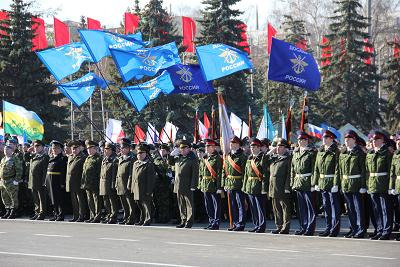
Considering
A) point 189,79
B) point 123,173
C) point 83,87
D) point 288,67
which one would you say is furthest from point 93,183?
point 288,67

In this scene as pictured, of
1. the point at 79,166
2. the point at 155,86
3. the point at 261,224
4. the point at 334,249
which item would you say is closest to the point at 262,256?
the point at 334,249

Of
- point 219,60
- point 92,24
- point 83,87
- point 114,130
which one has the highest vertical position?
point 92,24

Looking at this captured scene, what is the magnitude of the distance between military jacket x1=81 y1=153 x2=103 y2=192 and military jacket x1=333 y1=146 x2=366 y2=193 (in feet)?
20.1

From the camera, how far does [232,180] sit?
17766 mm

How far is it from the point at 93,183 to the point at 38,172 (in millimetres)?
1586

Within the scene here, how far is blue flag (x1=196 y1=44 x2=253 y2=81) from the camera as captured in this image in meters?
20.7

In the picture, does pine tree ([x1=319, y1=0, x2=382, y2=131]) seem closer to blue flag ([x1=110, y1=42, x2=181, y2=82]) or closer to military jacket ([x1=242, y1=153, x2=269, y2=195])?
blue flag ([x1=110, y1=42, x2=181, y2=82])

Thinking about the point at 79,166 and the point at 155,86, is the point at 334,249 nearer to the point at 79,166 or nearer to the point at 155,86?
the point at 79,166

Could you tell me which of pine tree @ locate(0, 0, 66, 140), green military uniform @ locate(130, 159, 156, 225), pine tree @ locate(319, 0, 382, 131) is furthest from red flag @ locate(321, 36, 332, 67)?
green military uniform @ locate(130, 159, 156, 225)

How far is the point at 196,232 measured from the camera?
1728 cm

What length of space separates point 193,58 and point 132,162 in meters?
27.8

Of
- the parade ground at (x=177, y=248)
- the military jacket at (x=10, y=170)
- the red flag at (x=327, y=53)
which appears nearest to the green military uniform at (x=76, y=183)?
the military jacket at (x=10, y=170)

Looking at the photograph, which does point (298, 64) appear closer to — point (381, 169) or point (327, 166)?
point (327, 166)

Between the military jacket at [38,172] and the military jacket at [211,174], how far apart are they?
4.14 meters
